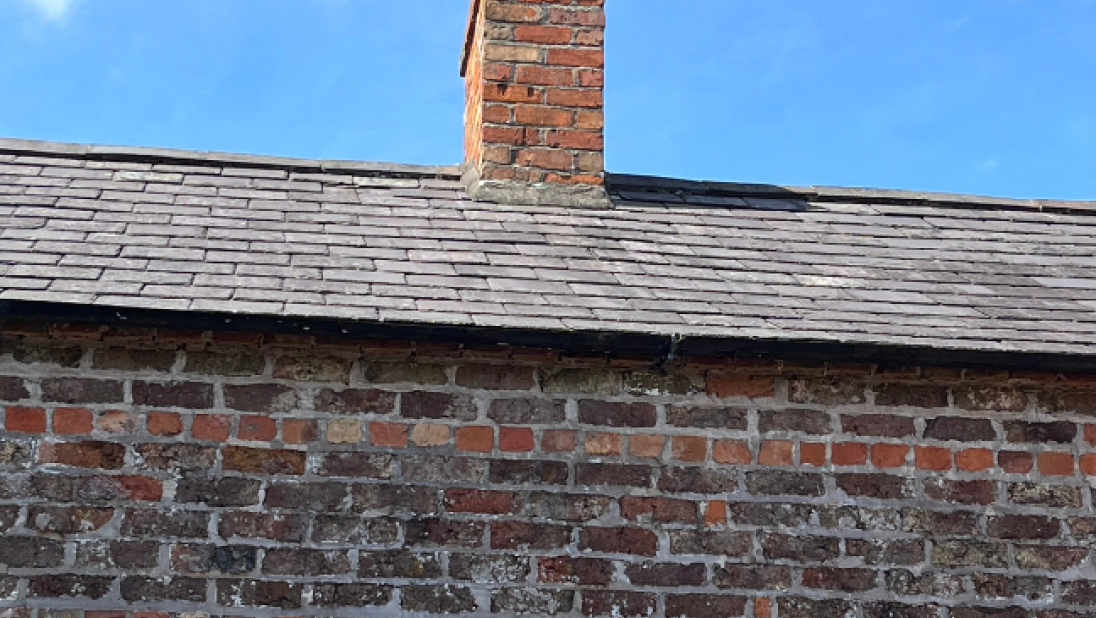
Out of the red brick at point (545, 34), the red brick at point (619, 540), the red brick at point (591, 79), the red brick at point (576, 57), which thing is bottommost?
the red brick at point (619, 540)

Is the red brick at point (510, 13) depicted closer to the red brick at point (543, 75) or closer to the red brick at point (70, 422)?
the red brick at point (543, 75)

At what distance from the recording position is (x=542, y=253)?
5.21m

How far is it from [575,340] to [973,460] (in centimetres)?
175

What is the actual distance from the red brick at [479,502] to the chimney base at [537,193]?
206 cm

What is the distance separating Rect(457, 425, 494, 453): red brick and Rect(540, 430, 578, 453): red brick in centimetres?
21

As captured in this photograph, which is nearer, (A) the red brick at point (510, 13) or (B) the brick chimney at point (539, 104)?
(B) the brick chimney at point (539, 104)

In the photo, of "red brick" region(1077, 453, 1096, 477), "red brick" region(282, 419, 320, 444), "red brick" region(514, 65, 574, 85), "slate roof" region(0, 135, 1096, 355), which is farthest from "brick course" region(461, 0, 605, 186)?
"red brick" region(1077, 453, 1096, 477)

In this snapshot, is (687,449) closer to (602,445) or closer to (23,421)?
(602,445)

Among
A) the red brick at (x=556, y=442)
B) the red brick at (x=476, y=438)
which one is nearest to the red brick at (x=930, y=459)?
the red brick at (x=556, y=442)

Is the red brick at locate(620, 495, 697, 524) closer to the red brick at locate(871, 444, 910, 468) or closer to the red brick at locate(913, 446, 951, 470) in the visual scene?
the red brick at locate(871, 444, 910, 468)

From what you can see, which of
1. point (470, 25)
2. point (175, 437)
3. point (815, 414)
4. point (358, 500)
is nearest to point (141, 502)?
point (175, 437)

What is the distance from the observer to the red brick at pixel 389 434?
4.32 meters

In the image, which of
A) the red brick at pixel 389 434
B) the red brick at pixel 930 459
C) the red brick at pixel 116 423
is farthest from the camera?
the red brick at pixel 930 459

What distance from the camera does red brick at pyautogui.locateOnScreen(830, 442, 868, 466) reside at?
178 inches
